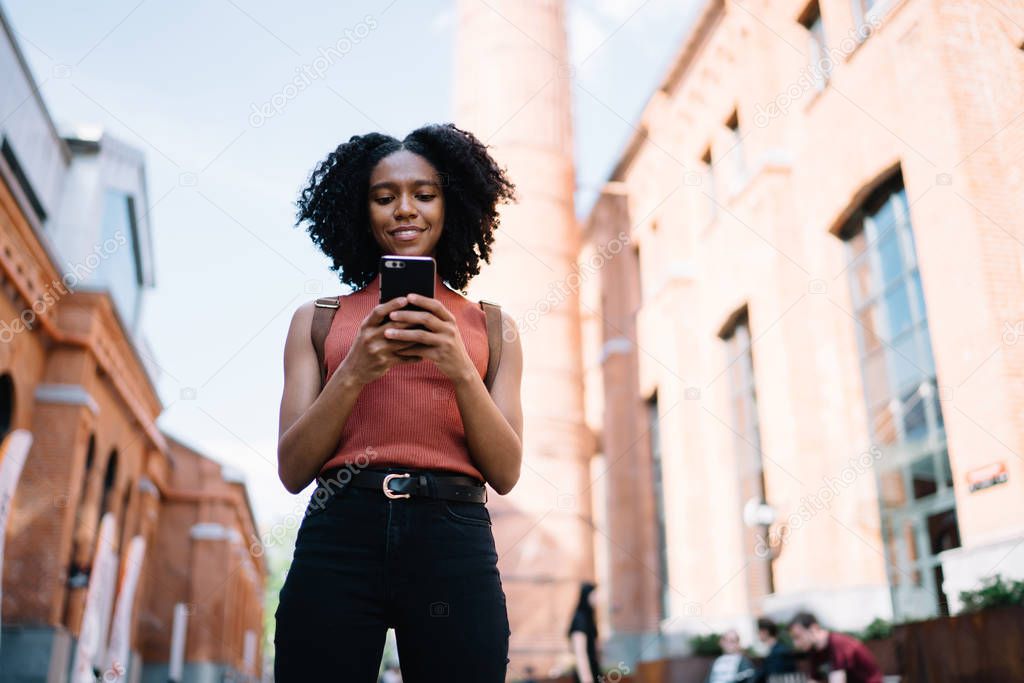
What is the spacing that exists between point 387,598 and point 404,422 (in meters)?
0.35

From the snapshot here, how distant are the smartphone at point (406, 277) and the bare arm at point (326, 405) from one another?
42 mm

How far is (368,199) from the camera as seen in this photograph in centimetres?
216

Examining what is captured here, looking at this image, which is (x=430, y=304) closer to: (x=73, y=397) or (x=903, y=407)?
(x=903, y=407)

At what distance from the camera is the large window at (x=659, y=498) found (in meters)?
20.1

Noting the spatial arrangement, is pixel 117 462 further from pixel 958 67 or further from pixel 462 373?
pixel 462 373

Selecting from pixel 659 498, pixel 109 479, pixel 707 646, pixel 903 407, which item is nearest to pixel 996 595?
pixel 903 407

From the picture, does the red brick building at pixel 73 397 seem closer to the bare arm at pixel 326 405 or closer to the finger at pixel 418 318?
the bare arm at pixel 326 405

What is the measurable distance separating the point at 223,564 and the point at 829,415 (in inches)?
745

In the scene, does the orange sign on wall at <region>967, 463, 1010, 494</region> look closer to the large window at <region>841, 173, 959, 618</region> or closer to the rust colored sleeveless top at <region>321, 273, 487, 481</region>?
the large window at <region>841, 173, 959, 618</region>

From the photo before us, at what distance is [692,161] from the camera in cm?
1970

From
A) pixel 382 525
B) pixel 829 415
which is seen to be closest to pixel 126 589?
pixel 829 415

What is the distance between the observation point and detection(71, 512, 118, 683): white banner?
10.2 meters

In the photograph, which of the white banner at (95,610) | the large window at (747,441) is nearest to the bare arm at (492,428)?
the white banner at (95,610)

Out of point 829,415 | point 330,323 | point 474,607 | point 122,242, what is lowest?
point 474,607
